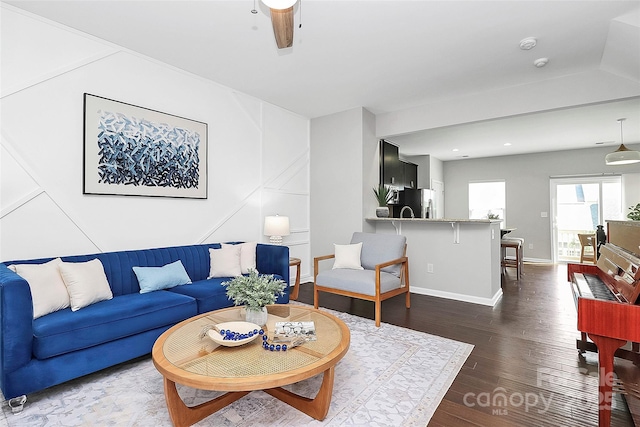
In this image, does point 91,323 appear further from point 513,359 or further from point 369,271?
point 513,359

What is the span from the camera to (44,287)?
2184 millimetres

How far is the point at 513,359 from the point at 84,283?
336cm

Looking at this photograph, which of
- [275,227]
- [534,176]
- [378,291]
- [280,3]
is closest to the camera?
[280,3]

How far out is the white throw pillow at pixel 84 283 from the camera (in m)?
2.29

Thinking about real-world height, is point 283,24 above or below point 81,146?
above

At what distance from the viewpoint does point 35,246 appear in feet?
8.54

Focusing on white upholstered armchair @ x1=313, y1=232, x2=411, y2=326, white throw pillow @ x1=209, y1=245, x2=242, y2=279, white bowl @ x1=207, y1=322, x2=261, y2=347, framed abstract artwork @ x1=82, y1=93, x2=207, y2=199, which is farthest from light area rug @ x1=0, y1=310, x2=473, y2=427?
framed abstract artwork @ x1=82, y1=93, x2=207, y2=199

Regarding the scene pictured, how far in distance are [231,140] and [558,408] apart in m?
4.05

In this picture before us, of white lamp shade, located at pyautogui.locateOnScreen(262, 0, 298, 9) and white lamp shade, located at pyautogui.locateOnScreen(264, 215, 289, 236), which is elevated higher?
white lamp shade, located at pyautogui.locateOnScreen(262, 0, 298, 9)

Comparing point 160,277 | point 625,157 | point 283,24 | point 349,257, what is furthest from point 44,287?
point 625,157

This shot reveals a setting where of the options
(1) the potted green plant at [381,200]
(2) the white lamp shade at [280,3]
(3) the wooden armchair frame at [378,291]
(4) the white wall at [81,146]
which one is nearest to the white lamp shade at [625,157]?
(1) the potted green plant at [381,200]

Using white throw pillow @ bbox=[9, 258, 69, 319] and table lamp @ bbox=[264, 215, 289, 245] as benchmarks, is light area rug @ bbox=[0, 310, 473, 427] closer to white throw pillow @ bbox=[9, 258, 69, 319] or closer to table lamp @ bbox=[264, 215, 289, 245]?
white throw pillow @ bbox=[9, 258, 69, 319]

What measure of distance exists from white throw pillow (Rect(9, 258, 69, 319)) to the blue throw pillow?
0.60m

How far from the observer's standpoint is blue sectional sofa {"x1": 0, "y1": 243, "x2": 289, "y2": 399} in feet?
6.00
